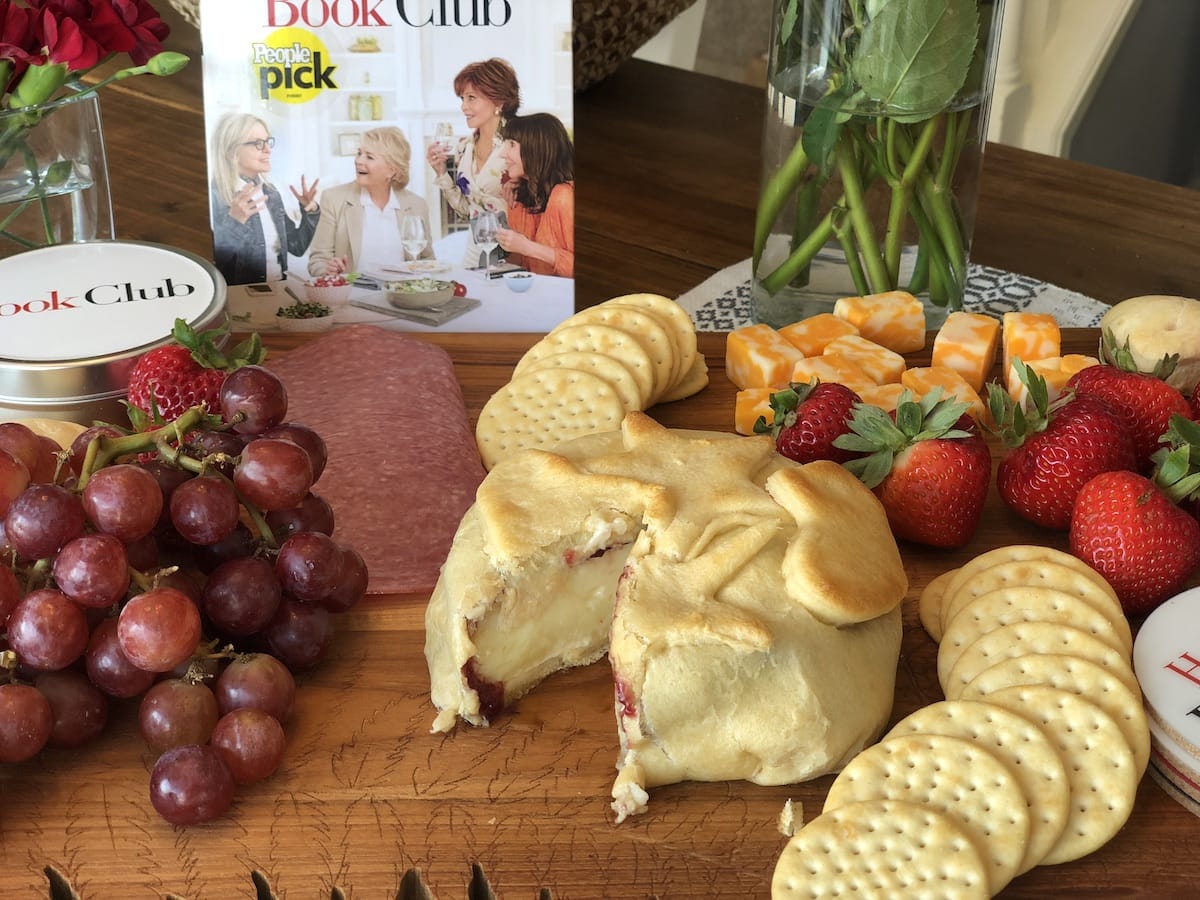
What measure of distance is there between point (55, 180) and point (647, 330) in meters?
0.68

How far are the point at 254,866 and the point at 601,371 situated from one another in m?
0.61

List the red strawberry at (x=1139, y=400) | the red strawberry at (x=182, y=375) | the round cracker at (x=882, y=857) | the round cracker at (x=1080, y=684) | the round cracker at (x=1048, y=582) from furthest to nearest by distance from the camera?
1. the red strawberry at (x=1139, y=400)
2. the red strawberry at (x=182, y=375)
3. the round cracker at (x=1048, y=582)
4. the round cracker at (x=1080, y=684)
5. the round cracker at (x=882, y=857)

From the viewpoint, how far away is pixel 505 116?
1.48 m

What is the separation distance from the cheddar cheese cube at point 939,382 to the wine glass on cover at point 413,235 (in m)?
0.57

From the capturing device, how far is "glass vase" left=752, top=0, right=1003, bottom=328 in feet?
4.60

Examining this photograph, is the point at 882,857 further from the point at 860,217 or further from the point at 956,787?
the point at 860,217

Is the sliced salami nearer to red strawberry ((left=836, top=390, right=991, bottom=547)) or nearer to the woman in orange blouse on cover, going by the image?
the woman in orange blouse on cover

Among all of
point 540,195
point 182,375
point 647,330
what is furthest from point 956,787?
point 540,195

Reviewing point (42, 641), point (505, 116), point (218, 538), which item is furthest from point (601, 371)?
point (42, 641)

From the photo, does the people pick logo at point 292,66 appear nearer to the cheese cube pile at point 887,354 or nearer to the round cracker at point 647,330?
the round cracker at point 647,330

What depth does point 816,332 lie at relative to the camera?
1.47 m

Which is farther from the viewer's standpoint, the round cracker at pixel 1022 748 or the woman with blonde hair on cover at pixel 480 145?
the woman with blonde hair on cover at pixel 480 145

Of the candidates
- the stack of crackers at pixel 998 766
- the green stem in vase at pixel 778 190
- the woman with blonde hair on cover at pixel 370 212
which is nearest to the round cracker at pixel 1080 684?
the stack of crackers at pixel 998 766

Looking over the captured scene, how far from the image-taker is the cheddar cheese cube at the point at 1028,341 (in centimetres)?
144
